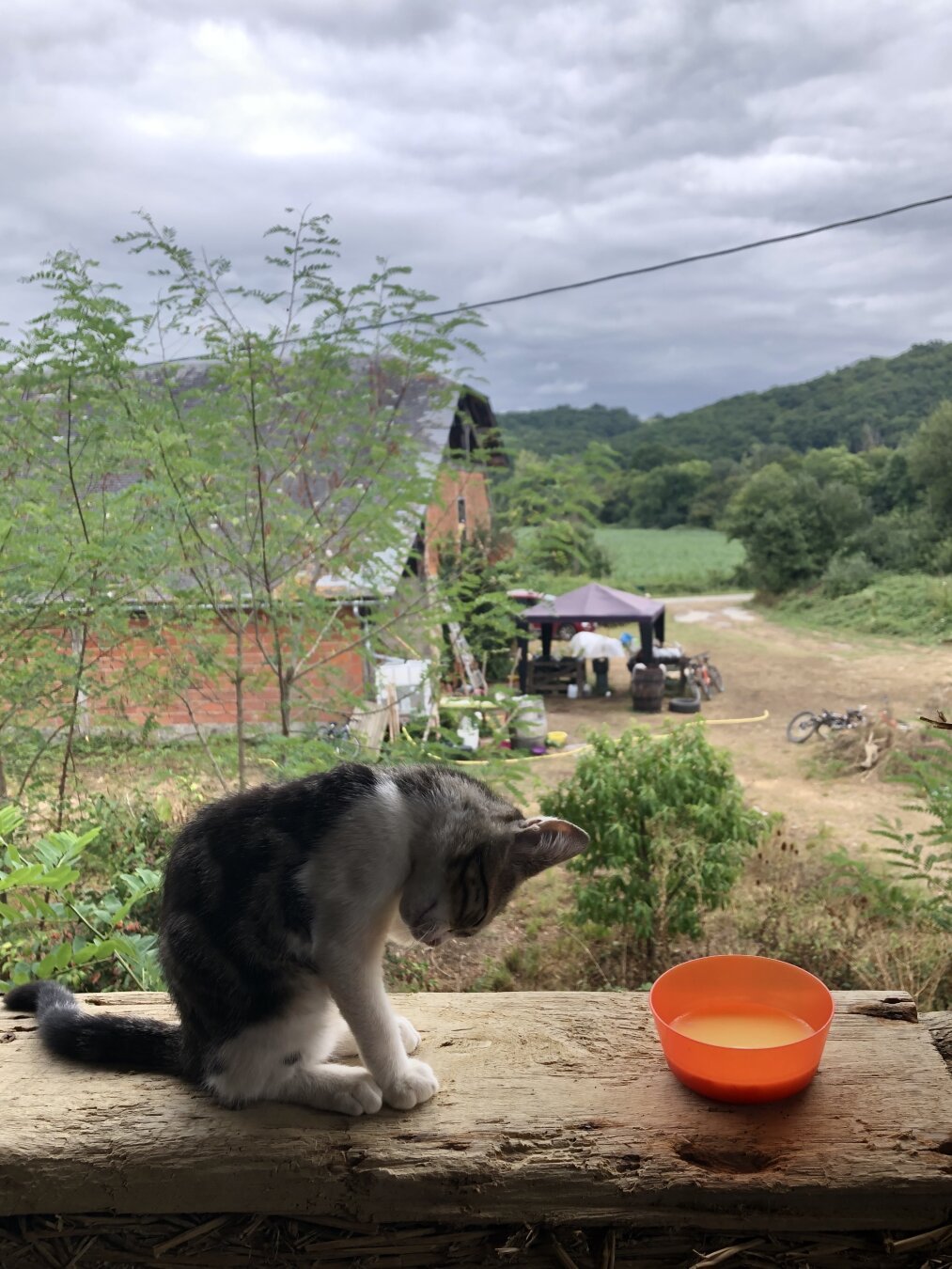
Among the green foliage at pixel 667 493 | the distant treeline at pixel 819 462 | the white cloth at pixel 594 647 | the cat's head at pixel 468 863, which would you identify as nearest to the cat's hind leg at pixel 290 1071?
the cat's head at pixel 468 863

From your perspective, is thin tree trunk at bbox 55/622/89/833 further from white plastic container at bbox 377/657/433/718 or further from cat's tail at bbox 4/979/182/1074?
cat's tail at bbox 4/979/182/1074

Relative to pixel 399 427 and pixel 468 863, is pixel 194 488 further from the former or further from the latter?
pixel 468 863

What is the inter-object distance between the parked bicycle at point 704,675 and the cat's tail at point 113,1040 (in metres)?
3.61

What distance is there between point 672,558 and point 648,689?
0.91 m

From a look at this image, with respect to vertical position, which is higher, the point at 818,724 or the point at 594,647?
the point at 594,647

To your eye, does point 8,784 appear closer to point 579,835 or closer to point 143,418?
point 143,418

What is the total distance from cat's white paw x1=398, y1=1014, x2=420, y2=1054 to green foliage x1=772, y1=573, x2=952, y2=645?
2.20 metres

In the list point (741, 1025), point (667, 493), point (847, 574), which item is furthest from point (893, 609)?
point (741, 1025)

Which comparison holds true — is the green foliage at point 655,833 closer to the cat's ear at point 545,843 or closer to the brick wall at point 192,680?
the brick wall at point 192,680

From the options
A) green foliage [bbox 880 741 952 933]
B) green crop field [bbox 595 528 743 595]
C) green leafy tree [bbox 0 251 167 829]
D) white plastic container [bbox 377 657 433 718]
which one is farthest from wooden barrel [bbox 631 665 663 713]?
green leafy tree [bbox 0 251 167 829]

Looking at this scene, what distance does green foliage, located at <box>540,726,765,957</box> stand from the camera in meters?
2.04

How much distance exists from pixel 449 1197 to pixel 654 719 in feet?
10.4

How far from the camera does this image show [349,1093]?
793mm

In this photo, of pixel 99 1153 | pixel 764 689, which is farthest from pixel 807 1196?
pixel 764 689
